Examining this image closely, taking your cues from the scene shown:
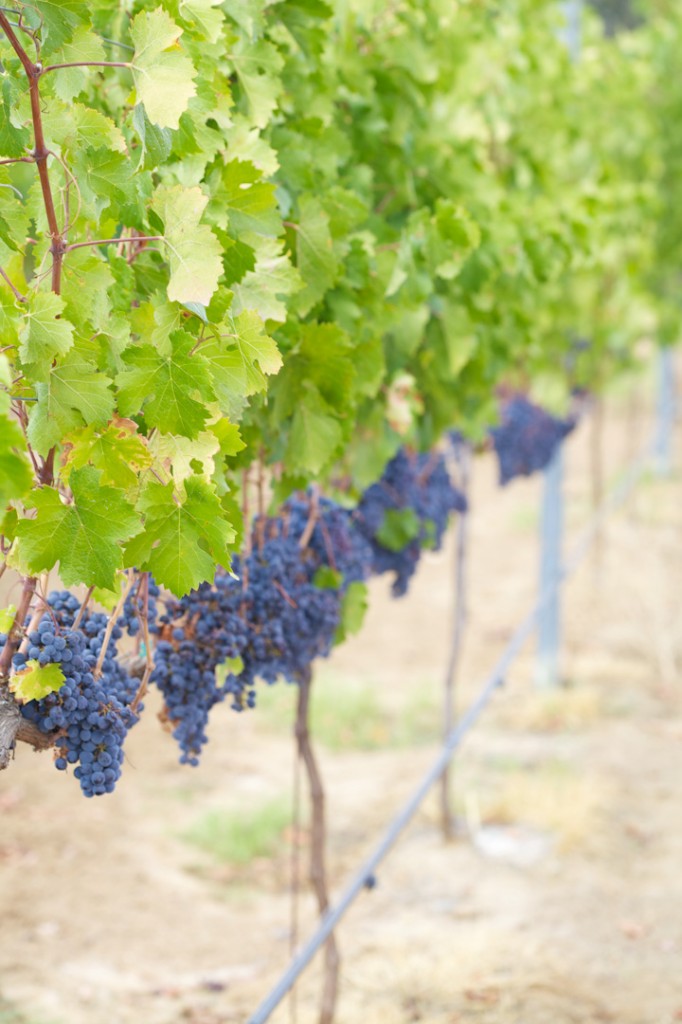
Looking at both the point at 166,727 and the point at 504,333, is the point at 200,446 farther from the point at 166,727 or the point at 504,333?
the point at 504,333

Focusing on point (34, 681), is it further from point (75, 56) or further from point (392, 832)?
point (392, 832)

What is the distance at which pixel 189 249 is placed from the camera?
4.71 ft

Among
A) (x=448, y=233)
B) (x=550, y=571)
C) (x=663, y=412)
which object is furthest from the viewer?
(x=663, y=412)

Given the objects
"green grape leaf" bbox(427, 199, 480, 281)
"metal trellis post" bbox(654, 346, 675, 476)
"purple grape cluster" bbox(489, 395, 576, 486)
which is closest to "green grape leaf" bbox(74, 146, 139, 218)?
"green grape leaf" bbox(427, 199, 480, 281)

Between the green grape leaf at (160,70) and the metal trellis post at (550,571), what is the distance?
5.81 meters

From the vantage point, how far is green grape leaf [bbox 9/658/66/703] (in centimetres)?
151

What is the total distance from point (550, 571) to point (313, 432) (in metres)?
5.25

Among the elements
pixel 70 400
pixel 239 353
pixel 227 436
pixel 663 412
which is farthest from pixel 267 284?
pixel 663 412

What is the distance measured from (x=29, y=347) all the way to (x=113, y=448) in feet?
0.50

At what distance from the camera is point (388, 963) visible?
4.12 m

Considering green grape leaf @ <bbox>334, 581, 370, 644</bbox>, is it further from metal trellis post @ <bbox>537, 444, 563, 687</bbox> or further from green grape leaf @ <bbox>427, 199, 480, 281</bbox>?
metal trellis post @ <bbox>537, 444, 563, 687</bbox>

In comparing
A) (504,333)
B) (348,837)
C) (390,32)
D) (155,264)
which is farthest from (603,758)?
(155,264)

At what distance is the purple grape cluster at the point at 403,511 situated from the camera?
3.23m

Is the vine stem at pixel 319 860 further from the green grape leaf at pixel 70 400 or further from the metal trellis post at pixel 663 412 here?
the metal trellis post at pixel 663 412
